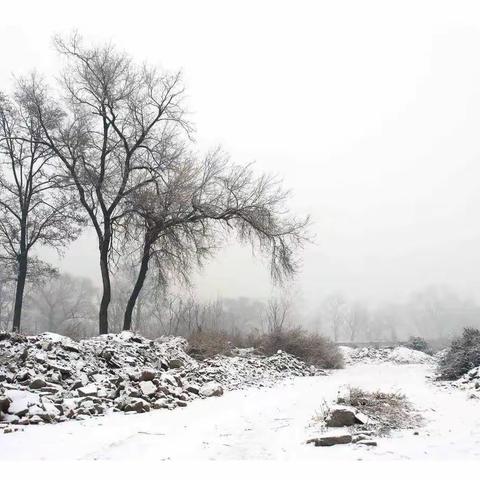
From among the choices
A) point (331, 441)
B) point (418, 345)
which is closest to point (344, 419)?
point (331, 441)

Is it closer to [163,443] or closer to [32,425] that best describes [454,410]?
[163,443]

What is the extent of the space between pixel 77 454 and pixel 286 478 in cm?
261

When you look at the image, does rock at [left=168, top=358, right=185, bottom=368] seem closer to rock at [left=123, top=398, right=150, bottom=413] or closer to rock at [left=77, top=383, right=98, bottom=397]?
rock at [left=77, top=383, right=98, bottom=397]

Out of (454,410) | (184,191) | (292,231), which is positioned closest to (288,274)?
(292,231)

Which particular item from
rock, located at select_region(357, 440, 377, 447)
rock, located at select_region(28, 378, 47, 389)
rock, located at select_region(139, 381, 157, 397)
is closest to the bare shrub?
rock, located at select_region(357, 440, 377, 447)

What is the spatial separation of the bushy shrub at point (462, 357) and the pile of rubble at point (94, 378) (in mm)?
6588

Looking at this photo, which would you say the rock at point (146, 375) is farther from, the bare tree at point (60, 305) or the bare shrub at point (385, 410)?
the bare tree at point (60, 305)

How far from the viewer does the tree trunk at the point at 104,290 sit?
18.4m

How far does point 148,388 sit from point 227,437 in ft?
11.4

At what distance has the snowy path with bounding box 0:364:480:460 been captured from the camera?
471 centimetres

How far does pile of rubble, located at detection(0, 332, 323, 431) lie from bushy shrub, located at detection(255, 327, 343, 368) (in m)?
7.76

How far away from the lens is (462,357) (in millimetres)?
14164

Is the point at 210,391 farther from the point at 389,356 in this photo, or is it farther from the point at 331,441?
the point at 389,356

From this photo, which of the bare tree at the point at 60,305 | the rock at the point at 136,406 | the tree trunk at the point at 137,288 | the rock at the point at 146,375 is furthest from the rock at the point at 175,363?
the bare tree at the point at 60,305
